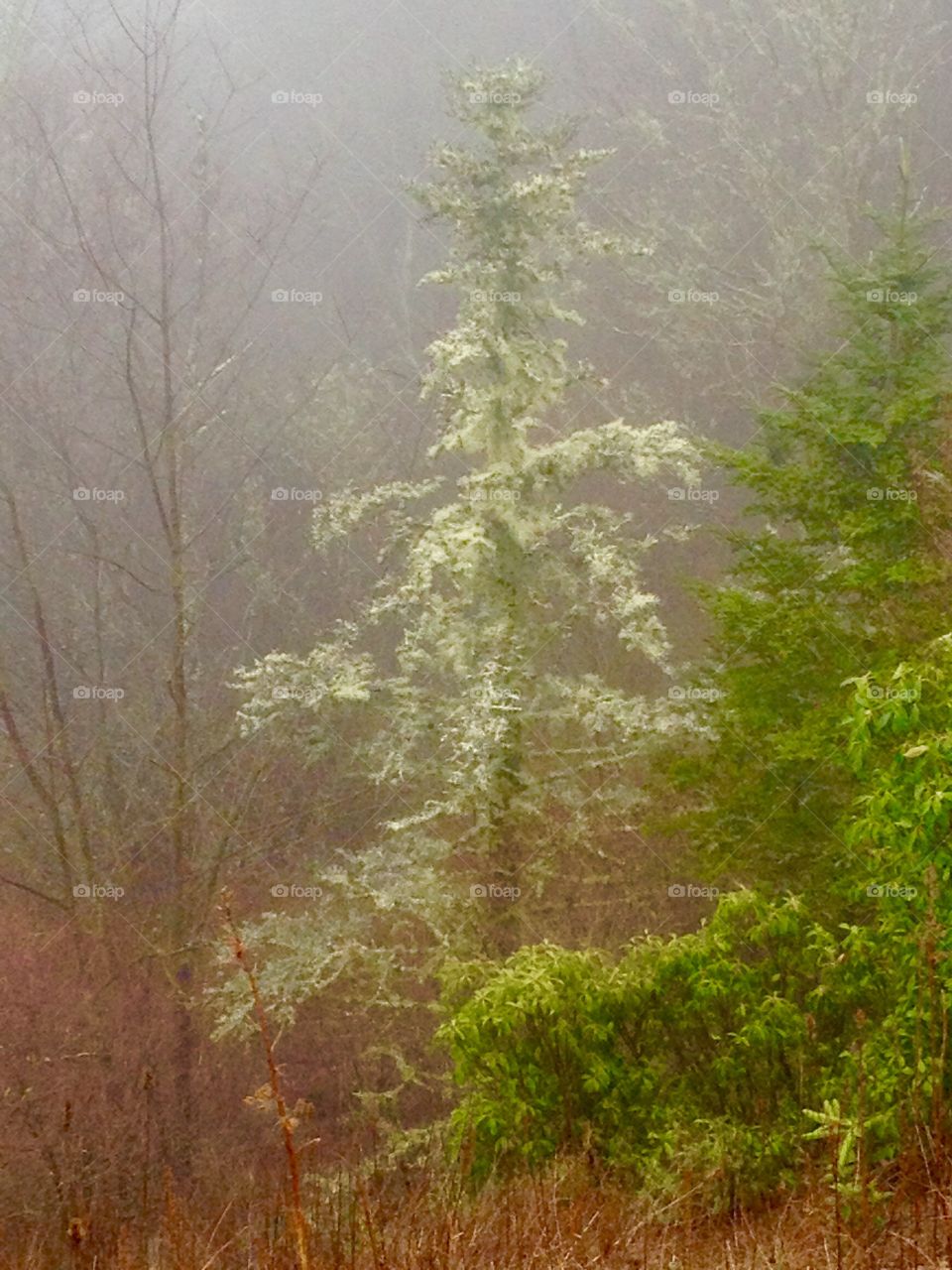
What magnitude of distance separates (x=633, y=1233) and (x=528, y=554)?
9221mm

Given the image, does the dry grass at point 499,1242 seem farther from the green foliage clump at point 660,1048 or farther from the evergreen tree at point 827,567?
the evergreen tree at point 827,567

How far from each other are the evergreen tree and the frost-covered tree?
0.87 metres

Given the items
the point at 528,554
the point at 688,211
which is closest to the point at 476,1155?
the point at 528,554

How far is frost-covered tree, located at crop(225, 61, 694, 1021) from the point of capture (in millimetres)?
11766

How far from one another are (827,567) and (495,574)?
3256 mm

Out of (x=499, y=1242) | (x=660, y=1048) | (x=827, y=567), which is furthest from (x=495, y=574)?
(x=499, y=1242)

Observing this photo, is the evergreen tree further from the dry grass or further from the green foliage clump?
the dry grass

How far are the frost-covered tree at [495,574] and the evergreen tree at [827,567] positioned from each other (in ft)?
2.86

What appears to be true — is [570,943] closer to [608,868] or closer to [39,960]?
[608,868]

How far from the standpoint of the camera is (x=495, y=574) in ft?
41.9

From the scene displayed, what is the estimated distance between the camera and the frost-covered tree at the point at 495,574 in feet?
38.6

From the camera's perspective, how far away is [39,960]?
16.1 meters

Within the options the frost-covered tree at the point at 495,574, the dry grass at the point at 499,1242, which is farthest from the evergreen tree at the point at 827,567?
the dry grass at the point at 499,1242

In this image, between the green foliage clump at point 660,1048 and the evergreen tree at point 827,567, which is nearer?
the green foliage clump at point 660,1048
